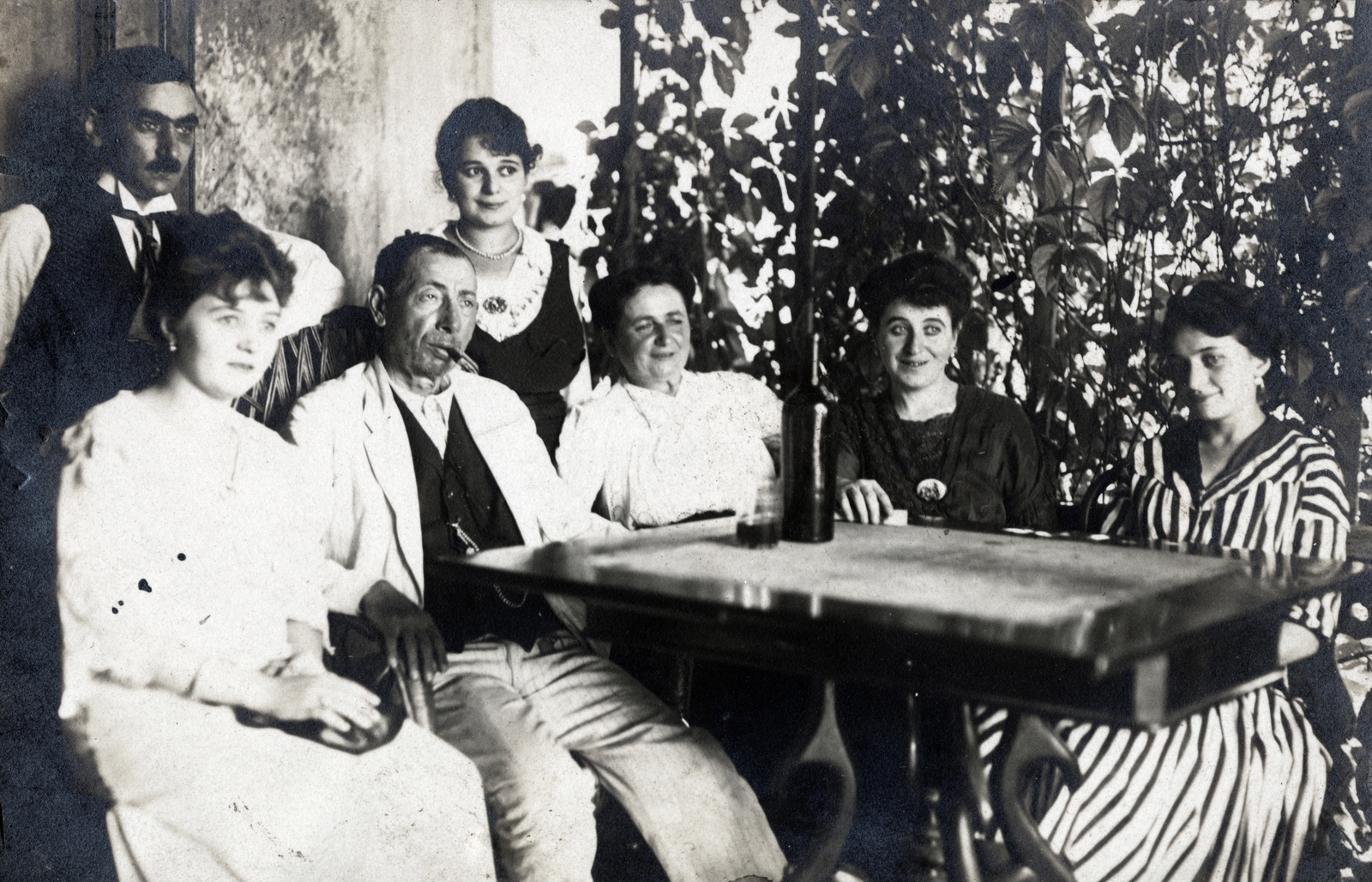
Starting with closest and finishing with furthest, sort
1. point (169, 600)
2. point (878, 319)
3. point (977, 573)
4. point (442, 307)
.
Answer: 1. point (977, 573)
2. point (169, 600)
3. point (442, 307)
4. point (878, 319)

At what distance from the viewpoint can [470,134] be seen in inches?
92.5

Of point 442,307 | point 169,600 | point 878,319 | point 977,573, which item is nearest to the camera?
point 977,573

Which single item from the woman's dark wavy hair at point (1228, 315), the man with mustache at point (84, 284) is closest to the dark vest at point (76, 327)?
the man with mustache at point (84, 284)

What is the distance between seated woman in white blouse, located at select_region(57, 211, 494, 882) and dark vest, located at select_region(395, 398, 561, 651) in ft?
0.68

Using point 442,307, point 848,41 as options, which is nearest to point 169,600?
point 442,307

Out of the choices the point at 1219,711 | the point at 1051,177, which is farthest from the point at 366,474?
the point at 1219,711

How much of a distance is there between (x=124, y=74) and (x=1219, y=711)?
2.49 meters

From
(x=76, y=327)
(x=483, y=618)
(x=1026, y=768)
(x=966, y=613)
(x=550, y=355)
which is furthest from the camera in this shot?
(x=550, y=355)

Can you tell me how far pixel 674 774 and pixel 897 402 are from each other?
3.02 ft

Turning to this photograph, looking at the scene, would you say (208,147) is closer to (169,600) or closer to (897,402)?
(169,600)

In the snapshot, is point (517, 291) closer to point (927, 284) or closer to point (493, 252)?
point (493, 252)

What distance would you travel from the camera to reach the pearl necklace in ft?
7.79

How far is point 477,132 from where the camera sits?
2.35 metres

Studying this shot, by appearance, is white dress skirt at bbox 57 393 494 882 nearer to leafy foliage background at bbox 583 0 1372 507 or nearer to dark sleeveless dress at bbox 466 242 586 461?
dark sleeveless dress at bbox 466 242 586 461
